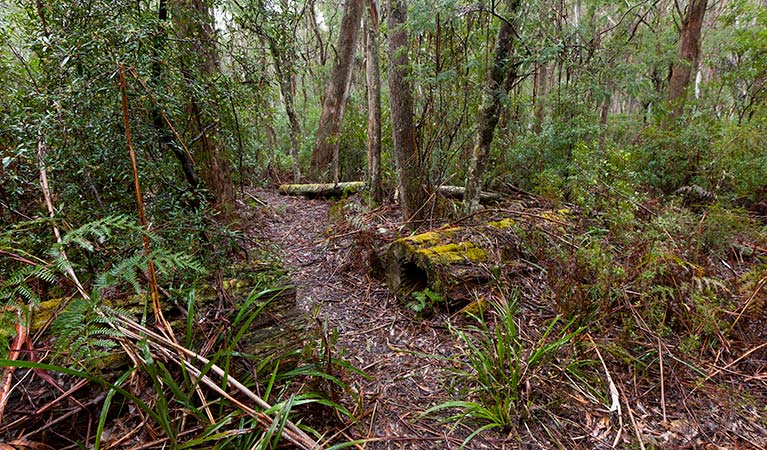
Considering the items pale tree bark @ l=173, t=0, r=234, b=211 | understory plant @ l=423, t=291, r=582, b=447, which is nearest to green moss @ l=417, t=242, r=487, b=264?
understory plant @ l=423, t=291, r=582, b=447

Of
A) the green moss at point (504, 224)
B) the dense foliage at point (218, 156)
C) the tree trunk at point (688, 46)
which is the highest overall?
the tree trunk at point (688, 46)

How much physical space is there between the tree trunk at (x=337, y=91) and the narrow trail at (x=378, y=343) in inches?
185

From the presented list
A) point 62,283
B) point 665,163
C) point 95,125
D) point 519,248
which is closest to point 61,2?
point 95,125

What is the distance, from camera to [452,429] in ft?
6.95

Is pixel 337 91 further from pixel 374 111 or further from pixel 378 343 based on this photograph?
pixel 378 343

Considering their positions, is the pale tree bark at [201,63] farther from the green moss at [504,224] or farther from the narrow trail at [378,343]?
the green moss at [504,224]

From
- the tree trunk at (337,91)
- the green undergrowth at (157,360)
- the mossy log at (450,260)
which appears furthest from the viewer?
the tree trunk at (337,91)

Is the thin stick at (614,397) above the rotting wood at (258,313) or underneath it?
Answer: underneath

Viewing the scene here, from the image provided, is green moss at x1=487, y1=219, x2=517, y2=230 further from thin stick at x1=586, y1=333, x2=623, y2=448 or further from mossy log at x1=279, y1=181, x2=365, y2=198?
mossy log at x1=279, y1=181, x2=365, y2=198

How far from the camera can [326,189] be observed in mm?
8539

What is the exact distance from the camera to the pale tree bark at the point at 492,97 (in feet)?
12.3

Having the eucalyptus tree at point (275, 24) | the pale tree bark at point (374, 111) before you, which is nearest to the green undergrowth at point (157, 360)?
the eucalyptus tree at point (275, 24)

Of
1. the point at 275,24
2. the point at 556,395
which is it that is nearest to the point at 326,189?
the point at 275,24

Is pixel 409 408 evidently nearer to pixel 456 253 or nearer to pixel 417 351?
pixel 417 351
